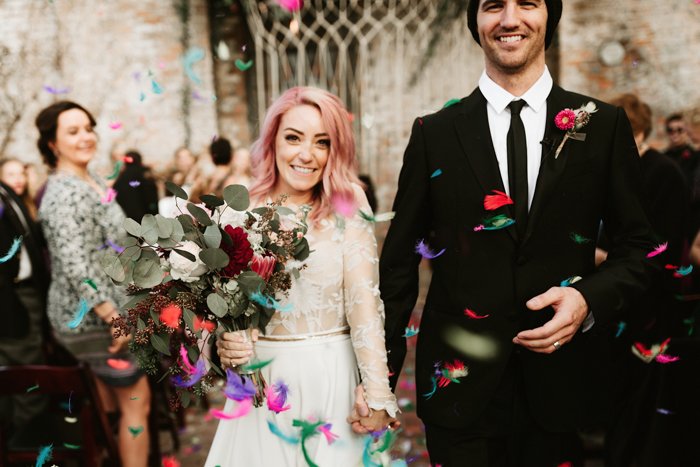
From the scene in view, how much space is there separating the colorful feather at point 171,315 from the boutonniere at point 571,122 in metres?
1.17

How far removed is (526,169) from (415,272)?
49 centimetres

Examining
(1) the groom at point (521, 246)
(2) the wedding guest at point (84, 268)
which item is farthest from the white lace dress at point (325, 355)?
(2) the wedding guest at point (84, 268)

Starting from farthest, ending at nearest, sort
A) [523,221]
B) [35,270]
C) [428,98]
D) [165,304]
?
[428,98] < [35,270] < [523,221] < [165,304]

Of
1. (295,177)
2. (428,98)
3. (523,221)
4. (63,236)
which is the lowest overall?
(63,236)

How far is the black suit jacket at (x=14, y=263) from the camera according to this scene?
2.86 m

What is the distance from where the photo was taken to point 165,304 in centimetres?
140

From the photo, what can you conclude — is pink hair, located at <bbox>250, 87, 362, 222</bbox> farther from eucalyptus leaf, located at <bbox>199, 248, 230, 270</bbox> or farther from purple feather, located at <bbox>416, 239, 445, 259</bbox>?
eucalyptus leaf, located at <bbox>199, 248, 230, 270</bbox>

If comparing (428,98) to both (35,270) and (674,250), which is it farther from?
(35,270)

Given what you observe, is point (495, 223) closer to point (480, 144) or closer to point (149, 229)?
point (480, 144)

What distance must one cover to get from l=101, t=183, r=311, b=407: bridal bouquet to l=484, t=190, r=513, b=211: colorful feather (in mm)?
560

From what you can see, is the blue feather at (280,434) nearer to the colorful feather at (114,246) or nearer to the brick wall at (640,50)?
the colorful feather at (114,246)

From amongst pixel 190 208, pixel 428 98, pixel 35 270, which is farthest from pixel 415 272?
pixel 428 98

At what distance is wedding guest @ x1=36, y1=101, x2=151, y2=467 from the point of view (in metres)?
2.50

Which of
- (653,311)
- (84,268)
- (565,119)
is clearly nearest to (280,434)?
(565,119)
